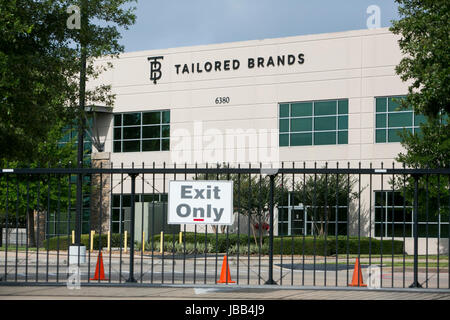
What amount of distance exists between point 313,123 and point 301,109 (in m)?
1.08

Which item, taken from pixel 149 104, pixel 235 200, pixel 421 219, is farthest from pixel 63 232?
pixel 421 219

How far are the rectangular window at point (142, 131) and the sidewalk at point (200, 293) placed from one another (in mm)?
30590

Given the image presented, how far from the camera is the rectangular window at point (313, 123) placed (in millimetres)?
40000

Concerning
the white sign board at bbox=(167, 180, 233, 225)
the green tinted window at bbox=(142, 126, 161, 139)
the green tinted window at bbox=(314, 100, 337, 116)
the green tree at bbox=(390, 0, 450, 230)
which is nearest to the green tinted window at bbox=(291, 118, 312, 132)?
the green tinted window at bbox=(314, 100, 337, 116)

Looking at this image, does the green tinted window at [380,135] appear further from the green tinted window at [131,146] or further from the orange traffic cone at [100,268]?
the orange traffic cone at [100,268]

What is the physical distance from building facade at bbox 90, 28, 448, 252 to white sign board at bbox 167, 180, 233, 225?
23519 millimetres

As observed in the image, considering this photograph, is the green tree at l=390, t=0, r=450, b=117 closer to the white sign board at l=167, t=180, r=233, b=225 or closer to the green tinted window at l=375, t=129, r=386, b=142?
the white sign board at l=167, t=180, r=233, b=225

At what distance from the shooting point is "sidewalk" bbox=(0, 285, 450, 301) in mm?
12617

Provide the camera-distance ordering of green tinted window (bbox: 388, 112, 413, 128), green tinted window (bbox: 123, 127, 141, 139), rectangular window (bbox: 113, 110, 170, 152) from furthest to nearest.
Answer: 1. green tinted window (bbox: 123, 127, 141, 139)
2. rectangular window (bbox: 113, 110, 170, 152)
3. green tinted window (bbox: 388, 112, 413, 128)

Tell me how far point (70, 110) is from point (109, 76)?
23.7 metres

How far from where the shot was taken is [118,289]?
13891 mm

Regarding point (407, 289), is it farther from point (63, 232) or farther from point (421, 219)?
point (63, 232)

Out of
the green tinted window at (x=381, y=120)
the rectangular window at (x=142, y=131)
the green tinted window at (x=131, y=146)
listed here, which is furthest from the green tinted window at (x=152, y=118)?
the green tinted window at (x=381, y=120)

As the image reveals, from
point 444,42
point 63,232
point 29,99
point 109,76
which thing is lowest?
point 63,232
